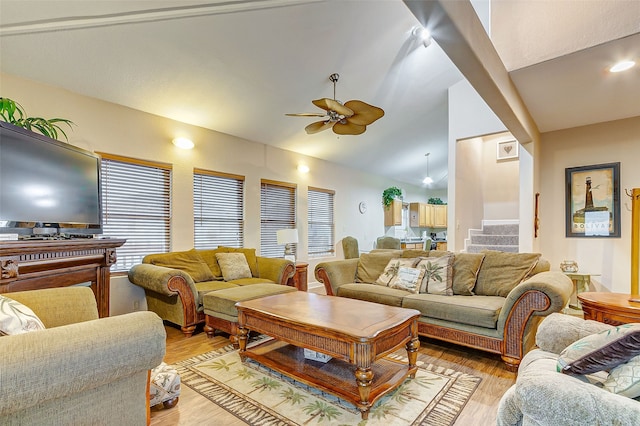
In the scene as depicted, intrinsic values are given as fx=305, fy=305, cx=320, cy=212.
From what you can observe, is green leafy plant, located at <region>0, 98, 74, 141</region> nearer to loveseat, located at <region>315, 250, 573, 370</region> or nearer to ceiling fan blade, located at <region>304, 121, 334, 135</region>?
ceiling fan blade, located at <region>304, 121, 334, 135</region>

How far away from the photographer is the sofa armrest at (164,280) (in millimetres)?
3035

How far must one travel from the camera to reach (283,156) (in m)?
5.55

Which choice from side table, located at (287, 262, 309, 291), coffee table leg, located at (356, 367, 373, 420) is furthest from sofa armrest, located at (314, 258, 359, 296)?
coffee table leg, located at (356, 367, 373, 420)

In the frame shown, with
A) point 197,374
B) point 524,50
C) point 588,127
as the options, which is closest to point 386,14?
point 524,50

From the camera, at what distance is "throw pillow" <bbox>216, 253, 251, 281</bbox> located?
4000mm

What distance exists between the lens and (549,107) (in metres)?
3.38

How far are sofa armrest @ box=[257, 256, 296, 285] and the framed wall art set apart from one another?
385 centimetres

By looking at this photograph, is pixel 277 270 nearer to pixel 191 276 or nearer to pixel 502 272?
pixel 191 276

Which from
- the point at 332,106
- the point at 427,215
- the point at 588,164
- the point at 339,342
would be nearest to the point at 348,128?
the point at 332,106

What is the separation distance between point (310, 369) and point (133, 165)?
3.25 m

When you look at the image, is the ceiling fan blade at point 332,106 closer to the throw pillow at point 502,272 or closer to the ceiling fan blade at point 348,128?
the ceiling fan blade at point 348,128

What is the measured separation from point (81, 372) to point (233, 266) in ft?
10.1

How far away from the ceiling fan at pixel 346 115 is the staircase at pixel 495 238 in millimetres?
3047

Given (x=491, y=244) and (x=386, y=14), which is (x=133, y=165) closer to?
(x=386, y=14)
